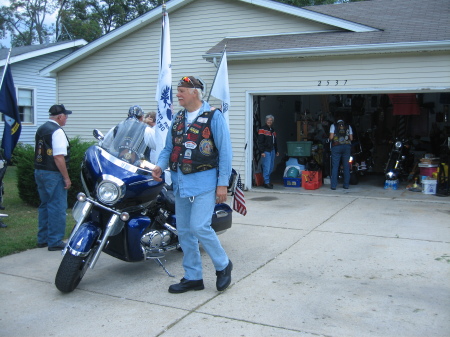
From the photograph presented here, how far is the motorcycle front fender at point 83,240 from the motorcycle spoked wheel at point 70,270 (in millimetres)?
56

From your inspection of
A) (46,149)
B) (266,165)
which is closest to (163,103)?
(46,149)

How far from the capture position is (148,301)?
4246mm

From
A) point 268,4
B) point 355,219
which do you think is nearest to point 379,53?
point 268,4

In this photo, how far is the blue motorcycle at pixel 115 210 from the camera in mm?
4273

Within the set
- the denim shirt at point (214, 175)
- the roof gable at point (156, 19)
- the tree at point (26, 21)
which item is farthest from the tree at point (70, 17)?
the denim shirt at point (214, 175)

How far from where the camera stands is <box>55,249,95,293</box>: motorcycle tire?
13.9ft

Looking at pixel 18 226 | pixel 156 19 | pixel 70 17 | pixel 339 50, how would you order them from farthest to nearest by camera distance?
pixel 70 17 → pixel 156 19 → pixel 339 50 → pixel 18 226

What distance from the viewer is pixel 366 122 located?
51.0 feet

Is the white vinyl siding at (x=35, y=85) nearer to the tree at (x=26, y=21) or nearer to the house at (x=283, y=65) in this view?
the house at (x=283, y=65)

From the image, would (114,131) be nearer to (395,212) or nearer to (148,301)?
(148,301)

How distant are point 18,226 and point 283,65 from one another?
6364 mm

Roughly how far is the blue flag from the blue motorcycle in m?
2.36

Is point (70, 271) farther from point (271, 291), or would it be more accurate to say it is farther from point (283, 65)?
point (283, 65)

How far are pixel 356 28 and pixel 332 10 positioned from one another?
129 inches
